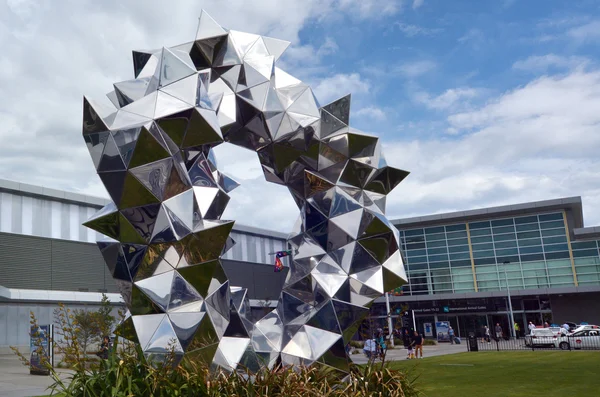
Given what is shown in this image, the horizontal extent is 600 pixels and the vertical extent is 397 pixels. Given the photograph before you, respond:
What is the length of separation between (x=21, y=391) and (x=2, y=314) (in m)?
22.8

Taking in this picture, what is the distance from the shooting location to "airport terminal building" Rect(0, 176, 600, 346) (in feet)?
127

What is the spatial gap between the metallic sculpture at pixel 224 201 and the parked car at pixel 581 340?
27.6 meters

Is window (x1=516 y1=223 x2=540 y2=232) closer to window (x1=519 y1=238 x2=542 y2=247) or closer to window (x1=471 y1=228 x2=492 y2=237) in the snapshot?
window (x1=519 y1=238 x2=542 y2=247)

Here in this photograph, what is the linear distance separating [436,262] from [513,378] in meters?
41.9

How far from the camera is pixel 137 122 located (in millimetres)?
6309

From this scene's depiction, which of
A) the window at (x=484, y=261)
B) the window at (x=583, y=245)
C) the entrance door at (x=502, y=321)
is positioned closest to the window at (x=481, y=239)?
the window at (x=484, y=261)

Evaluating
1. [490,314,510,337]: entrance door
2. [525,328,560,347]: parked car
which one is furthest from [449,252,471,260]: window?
[525,328,560,347]: parked car

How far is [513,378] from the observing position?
54.3 ft

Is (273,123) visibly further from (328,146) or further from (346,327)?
(346,327)

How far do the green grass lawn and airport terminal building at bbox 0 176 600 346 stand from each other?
2582 cm

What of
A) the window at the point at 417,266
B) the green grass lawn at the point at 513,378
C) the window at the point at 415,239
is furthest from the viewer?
the window at the point at 415,239

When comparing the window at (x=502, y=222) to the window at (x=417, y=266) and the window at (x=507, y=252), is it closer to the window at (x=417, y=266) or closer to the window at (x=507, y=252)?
the window at (x=507, y=252)

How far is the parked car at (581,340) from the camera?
31766 millimetres

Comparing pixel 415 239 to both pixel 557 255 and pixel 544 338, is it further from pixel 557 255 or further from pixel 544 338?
pixel 544 338
